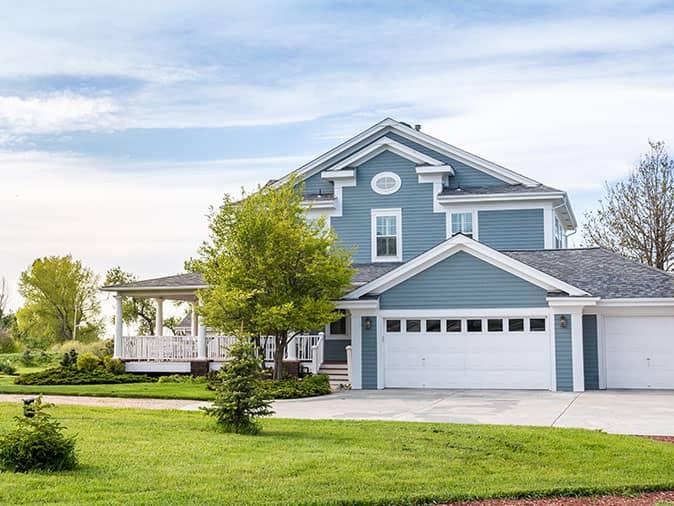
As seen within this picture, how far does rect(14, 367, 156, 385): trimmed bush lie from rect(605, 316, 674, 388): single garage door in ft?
48.0

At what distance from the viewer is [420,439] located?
13.5 m

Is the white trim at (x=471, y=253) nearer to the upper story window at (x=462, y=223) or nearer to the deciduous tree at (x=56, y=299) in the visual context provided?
the upper story window at (x=462, y=223)

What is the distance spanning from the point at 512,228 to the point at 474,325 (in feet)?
17.6

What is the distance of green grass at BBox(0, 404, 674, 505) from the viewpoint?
9398mm

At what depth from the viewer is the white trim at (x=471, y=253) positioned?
23.5 metres

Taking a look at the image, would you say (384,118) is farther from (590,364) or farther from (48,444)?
(48,444)

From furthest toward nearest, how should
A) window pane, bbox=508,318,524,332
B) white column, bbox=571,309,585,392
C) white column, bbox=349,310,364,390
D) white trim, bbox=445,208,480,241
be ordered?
white trim, bbox=445,208,480,241 → white column, bbox=349,310,364,390 → window pane, bbox=508,318,524,332 → white column, bbox=571,309,585,392

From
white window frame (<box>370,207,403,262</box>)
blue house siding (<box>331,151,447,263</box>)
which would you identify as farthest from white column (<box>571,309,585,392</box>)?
white window frame (<box>370,207,403,262</box>)

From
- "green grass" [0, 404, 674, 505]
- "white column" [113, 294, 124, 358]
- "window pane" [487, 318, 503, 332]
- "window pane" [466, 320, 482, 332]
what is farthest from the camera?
"white column" [113, 294, 124, 358]

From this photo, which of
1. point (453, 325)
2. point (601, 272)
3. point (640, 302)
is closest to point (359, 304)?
point (453, 325)

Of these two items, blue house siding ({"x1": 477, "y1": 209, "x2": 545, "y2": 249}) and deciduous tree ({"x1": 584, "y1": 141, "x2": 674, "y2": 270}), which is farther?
deciduous tree ({"x1": 584, "y1": 141, "x2": 674, "y2": 270})

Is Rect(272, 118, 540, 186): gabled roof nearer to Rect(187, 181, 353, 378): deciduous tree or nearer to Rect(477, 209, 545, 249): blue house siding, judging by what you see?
Rect(477, 209, 545, 249): blue house siding

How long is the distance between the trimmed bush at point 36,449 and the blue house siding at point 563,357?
15.8 meters

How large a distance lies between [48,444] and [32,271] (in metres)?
48.7
